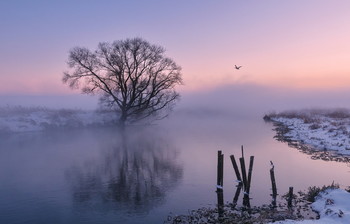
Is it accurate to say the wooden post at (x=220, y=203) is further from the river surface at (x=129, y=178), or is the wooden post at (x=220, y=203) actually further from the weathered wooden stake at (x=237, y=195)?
the weathered wooden stake at (x=237, y=195)

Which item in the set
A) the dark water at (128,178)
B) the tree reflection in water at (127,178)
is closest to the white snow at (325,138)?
the dark water at (128,178)

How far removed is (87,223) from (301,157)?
56.3 feet

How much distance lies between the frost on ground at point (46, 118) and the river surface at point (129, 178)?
42.9ft

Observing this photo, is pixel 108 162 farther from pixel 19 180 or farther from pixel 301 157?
pixel 301 157

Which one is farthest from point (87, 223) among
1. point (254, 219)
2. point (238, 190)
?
point (238, 190)

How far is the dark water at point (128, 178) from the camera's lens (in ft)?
43.3

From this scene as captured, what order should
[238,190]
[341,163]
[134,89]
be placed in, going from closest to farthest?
[238,190]
[341,163]
[134,89]

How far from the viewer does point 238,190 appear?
601 inches

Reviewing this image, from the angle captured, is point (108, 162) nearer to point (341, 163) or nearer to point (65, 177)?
point (65, 177)

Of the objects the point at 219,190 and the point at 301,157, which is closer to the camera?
the point at 219,190

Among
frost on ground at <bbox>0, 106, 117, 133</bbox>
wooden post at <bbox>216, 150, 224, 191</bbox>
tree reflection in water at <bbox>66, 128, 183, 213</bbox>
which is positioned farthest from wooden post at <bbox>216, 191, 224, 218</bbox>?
frost on ground at <bbox>0, 106, 117, 133</bbox>

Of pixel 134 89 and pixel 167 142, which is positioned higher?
pixel 134 89

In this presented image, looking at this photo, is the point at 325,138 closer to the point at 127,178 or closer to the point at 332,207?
the point at 332,207

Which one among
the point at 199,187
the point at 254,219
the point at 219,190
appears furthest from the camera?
the point at 199,187
